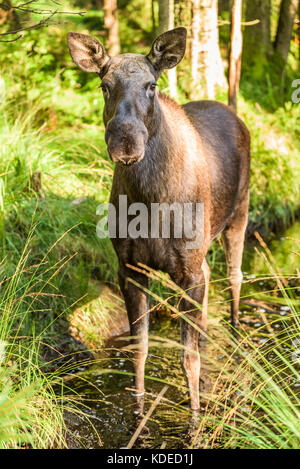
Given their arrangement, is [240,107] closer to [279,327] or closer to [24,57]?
[24,57]

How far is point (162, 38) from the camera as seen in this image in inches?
182

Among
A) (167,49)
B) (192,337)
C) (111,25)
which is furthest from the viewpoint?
(111,25)

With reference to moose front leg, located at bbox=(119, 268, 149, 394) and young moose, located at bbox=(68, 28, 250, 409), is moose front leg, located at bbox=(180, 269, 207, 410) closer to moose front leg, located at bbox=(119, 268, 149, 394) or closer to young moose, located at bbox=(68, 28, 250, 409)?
young moose, located at bbox=(68, 28, 250, 409)

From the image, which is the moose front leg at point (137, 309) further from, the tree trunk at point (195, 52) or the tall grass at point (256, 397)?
the tree trunk at point (195, 52)

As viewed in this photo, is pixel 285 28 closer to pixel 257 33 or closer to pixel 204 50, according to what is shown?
pixel 257 33

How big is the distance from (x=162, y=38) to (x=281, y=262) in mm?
4686

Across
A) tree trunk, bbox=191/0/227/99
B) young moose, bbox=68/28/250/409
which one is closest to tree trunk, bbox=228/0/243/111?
tree trunk, bbox=191/0/227/99

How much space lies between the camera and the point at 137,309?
5066mm

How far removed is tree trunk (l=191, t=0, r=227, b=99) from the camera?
32.7ft

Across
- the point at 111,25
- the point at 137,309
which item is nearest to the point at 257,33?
the point at 111,25

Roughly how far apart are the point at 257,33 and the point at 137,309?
1076 centimetres

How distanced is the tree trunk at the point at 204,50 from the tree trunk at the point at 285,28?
15.1 ft

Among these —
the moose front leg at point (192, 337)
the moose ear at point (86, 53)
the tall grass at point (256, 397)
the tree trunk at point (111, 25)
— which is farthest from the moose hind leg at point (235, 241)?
the tree trunk at point (111, 25)

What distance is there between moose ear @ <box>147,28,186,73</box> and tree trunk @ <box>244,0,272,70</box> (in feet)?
31.9
